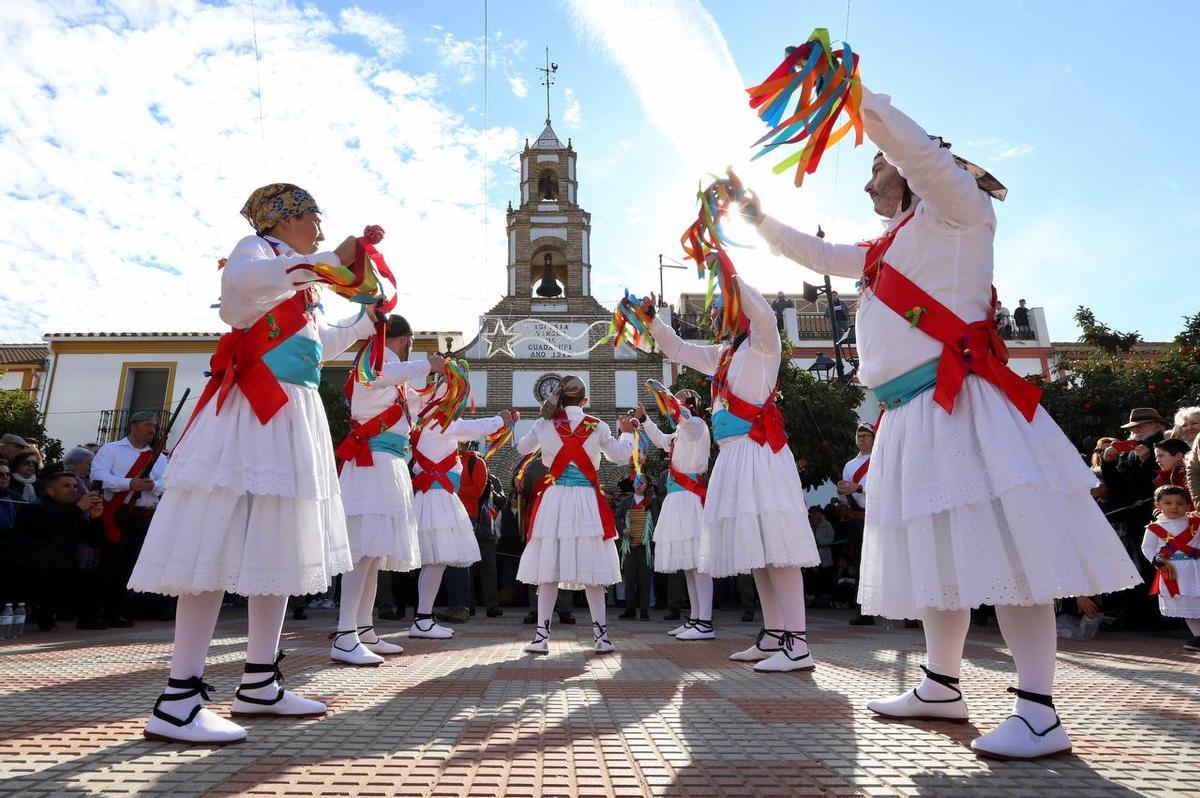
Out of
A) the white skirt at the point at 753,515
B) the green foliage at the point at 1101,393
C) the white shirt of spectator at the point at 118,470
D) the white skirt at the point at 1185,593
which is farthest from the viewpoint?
the green foliage at the point at 1101,393

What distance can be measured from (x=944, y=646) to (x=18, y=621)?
7.05 metres

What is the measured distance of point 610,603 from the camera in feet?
41.2

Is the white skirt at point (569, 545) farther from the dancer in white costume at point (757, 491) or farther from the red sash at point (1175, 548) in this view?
the red sash at point (1175, 548)

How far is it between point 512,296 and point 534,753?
2895 centimetres

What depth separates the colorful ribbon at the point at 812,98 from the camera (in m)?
2.44

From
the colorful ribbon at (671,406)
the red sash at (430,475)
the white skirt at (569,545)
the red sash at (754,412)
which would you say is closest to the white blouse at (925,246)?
the red sash at (754,412)

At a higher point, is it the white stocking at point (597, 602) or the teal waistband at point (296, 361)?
the teal waistband at point (296, 361)

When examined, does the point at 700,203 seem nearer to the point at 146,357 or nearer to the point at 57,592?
the point at 57,592

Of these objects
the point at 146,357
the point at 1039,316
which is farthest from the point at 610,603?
the point at 1039,316

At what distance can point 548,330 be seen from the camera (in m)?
30.0

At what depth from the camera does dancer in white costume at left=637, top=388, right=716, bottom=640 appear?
21.9ft

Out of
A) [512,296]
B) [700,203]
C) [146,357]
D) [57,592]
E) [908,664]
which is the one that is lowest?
[908,664]

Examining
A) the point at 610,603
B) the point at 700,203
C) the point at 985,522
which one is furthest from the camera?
the point at 610,603

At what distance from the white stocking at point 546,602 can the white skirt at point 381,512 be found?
37.0 inches
